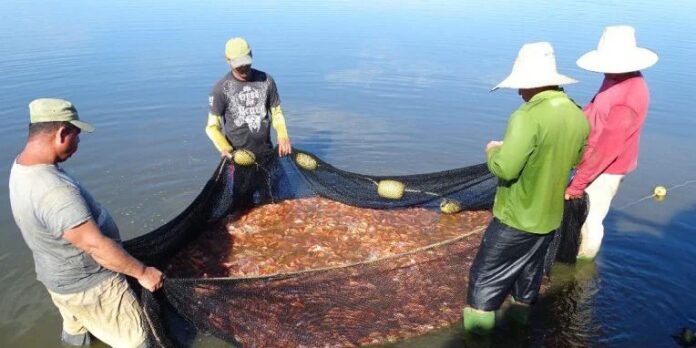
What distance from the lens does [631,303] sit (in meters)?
5.16

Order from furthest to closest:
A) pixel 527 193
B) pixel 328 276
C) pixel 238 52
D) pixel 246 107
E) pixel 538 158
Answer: pixel 246 107 < pixel 238 52 < pixel 328 276 < pixel 527 193 < pixel 538 158

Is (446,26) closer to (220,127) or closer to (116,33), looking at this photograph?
(116,33)

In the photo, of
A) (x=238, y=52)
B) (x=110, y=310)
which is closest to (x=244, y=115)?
(x=238, y=52)

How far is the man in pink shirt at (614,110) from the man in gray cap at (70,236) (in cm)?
416

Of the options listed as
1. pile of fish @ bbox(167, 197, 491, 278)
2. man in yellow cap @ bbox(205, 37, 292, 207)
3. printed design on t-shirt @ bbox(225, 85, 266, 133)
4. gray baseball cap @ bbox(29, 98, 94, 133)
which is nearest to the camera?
gray baseball cap @ bbox(29, 98, 94, 133)

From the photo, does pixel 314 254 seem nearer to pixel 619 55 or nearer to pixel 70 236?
pixel 70 236

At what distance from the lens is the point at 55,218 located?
306cm

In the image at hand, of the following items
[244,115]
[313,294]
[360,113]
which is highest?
[244,115]

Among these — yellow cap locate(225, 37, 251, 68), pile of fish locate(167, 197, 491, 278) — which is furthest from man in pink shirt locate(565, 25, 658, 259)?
yellow cap locate(225, 37, 251, 68)

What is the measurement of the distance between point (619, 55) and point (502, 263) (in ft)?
7.84

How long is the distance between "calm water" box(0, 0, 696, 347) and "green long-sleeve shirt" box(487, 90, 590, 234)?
1.53 metres

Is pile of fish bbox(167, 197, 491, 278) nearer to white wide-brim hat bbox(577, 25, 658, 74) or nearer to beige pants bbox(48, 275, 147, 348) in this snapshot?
beige pants bbox(48, 275, 147, 348)

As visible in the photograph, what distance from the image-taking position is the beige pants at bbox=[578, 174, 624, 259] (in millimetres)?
4980

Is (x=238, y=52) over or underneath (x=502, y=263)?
over
